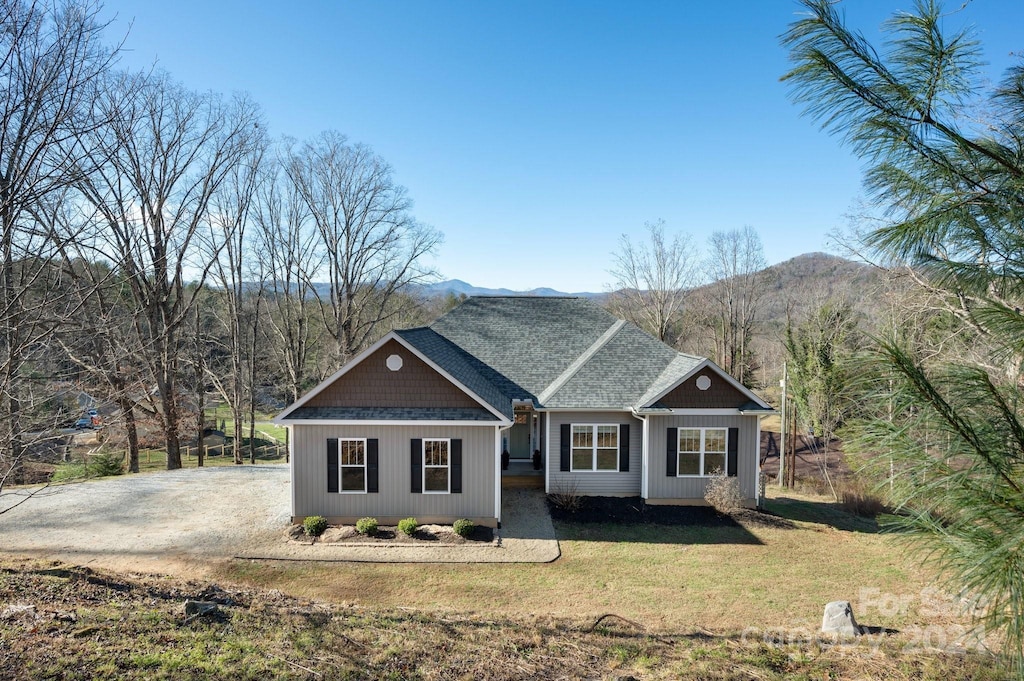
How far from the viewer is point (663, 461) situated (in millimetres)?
15734

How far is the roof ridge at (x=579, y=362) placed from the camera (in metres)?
17.2

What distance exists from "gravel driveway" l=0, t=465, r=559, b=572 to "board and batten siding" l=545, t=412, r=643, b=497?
41.4 inches

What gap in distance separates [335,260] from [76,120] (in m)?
21.0

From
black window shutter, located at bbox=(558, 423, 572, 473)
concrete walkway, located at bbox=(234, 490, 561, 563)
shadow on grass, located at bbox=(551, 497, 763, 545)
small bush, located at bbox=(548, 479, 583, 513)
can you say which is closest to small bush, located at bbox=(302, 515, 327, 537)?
concrete walkway, located at bbox=(234, 490, 561, 563)

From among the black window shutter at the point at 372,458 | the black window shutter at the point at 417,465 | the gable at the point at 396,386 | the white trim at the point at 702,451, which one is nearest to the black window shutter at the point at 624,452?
the white trim at the point at 702,451

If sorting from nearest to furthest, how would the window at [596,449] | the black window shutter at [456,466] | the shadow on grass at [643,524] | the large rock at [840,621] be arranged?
the large rock at [840,621] → the shadow on grass at [643,524] → the black window shutter at [456,466] → the window at [596,449]

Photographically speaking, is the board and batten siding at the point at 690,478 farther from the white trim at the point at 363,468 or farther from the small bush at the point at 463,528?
the white trim at the point at 363,468

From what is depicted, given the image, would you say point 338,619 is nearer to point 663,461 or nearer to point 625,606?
point 625,606

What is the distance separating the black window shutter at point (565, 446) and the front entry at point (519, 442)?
12.2ft

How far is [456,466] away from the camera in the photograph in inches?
536

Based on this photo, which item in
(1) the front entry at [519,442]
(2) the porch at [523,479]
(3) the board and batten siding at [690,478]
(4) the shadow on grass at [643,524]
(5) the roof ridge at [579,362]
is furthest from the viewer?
(1) the front entry at [519,442]

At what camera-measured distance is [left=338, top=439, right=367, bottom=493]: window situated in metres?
13.6

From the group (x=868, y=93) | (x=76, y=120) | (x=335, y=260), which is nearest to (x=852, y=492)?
(x=868, y=93)

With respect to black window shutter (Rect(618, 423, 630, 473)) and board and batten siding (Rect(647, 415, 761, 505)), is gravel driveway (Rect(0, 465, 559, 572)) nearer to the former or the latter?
black window shutter (Rect(618, 423, 630, 473))
